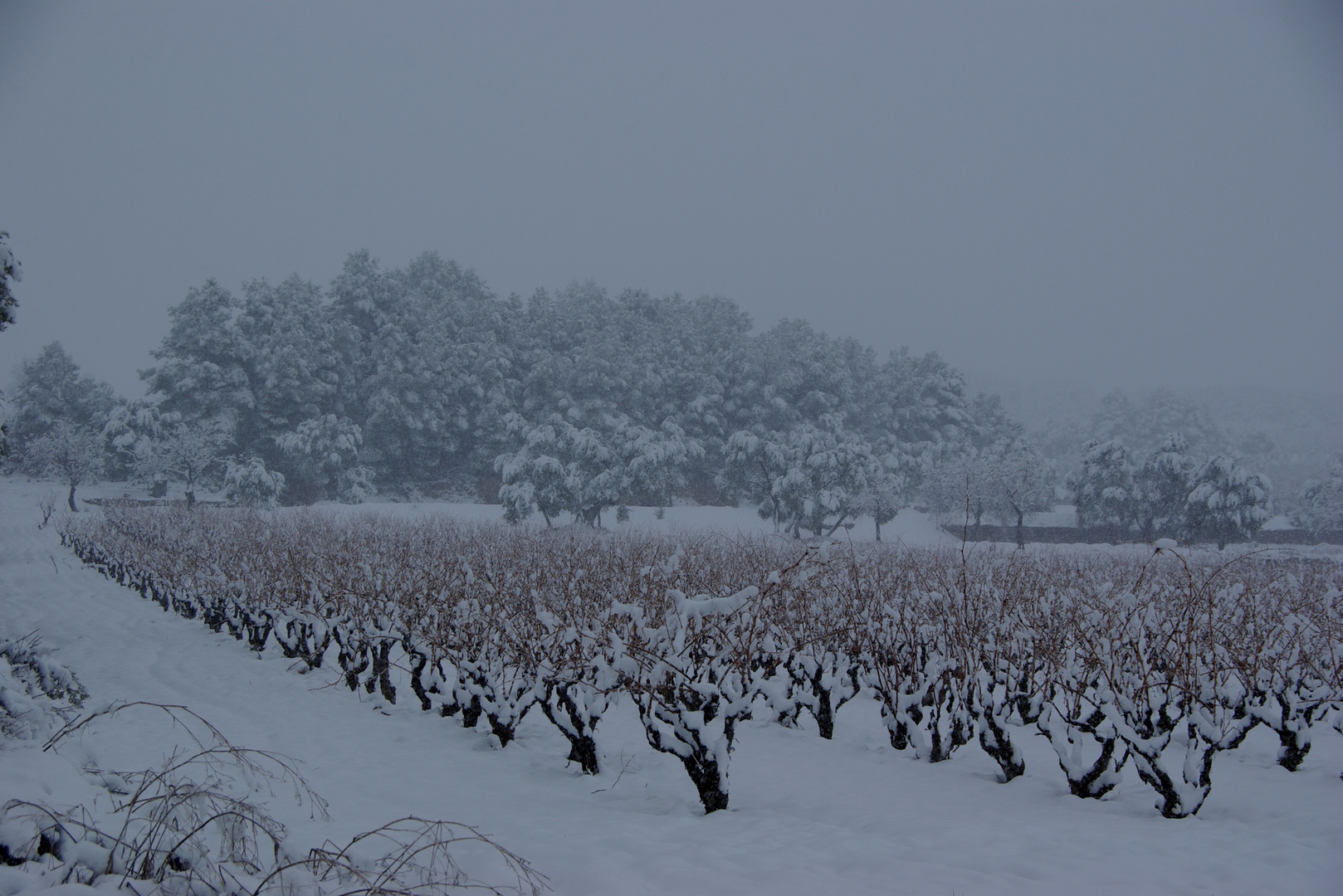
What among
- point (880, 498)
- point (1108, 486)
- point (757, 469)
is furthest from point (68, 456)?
point (1108, 486)

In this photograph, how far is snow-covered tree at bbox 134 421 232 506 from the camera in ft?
109

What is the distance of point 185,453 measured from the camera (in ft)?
109

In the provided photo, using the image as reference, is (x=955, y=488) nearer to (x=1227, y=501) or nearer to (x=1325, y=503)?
(x=1227, y=501)

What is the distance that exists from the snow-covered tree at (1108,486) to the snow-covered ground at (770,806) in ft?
112

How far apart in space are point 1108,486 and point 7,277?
4458 centimetres

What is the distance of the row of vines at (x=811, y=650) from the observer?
4.98 metres

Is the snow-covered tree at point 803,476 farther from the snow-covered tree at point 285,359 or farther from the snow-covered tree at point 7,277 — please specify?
the snow-covered tree at point 7,277

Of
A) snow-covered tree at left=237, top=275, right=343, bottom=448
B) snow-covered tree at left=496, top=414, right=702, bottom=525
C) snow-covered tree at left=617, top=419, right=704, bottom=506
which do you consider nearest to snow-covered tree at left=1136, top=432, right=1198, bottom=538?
snow-covered tree at left=617, top=419, right=704, bottom=506

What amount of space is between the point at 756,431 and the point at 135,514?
31.7 meters

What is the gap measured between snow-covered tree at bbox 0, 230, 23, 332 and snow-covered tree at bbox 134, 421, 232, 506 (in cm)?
2675

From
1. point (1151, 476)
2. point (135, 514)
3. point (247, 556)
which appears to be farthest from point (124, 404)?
point (1151, 476)

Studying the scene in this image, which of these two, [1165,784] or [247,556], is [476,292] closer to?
[247,556]

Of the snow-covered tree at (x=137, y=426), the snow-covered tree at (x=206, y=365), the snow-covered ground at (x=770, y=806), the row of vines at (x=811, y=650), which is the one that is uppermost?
the snow-covered tree at (x=206, y=365)

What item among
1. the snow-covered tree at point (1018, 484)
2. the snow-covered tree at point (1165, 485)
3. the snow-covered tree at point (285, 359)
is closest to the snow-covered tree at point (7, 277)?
the snow-covered tree at point (285, 359)
